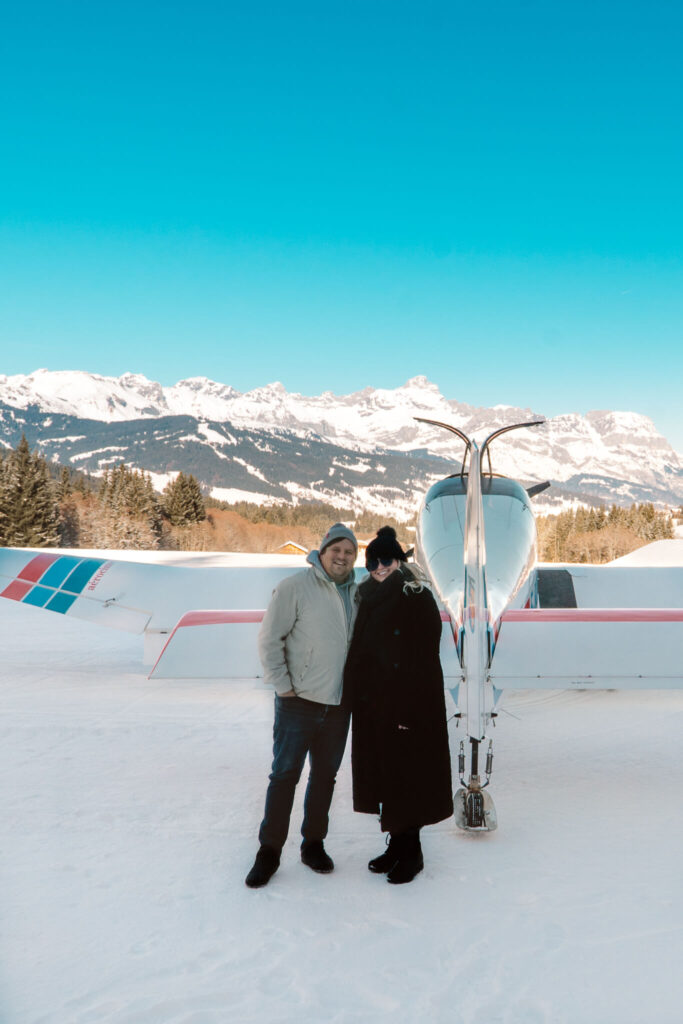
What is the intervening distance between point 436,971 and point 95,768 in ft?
9.74

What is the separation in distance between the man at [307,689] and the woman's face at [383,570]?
178 mm

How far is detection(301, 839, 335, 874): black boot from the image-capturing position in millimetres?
3348

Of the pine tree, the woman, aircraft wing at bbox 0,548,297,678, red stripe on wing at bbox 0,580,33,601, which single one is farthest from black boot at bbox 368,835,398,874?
the pine tree

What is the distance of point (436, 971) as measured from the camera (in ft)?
8.31

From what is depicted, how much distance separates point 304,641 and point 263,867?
3.68 ft

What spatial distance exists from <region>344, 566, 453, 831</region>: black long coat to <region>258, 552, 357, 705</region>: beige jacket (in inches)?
6.5

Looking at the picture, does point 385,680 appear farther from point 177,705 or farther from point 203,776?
point 177,705

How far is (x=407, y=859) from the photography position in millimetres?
3301

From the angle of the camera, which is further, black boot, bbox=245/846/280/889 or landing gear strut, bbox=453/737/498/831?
landing gear strut, bbox=453/737/498/831

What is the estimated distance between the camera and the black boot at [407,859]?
3.25 m

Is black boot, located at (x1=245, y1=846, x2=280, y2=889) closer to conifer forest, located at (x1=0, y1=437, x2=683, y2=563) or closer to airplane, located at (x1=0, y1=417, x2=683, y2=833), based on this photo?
airplane, located at (x1=0, y1=417, x2=683, y2=833)

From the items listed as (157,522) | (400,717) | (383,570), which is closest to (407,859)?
(400,717)

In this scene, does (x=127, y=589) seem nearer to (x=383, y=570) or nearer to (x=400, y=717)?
(x=383, y=570)

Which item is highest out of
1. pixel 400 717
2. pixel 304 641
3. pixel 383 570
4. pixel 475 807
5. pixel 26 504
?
pixel 26 504
